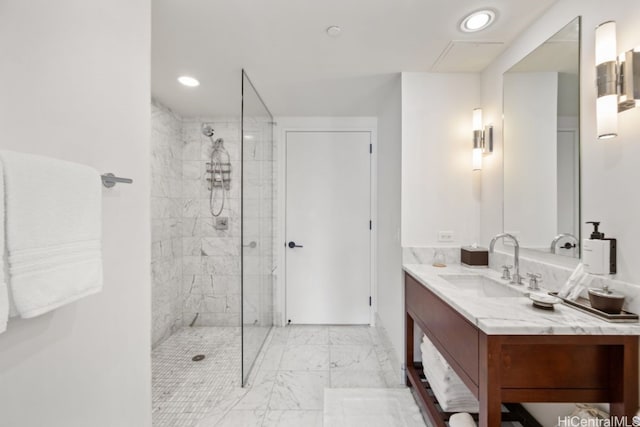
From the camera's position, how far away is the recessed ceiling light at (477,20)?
1462 mm

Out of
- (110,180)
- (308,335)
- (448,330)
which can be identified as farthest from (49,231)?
(308,335)

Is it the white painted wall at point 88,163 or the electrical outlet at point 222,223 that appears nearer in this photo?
the white painted wall at point 88,163

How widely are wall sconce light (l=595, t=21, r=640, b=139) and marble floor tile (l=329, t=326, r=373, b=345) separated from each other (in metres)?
2.38

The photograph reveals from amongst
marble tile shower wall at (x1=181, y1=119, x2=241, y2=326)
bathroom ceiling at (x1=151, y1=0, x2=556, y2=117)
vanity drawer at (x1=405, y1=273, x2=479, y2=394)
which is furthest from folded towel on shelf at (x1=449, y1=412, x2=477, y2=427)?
marble tile shower wall at (x1=181, y1=119, x2=241, y2=326)

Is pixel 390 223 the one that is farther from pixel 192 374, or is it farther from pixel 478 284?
pixel 192 374

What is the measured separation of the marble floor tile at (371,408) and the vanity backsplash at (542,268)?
94 cm

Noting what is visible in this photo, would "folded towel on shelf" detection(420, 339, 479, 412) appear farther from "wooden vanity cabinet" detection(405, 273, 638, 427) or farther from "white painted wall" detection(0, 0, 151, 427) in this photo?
"white painted wall" detection(0, 0, 151, 427)

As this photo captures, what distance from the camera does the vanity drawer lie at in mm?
1094

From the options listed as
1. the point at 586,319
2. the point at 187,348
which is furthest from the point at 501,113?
the point at 187,348

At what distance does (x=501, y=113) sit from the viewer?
182 cm

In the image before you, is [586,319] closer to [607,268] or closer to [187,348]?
[607,268]

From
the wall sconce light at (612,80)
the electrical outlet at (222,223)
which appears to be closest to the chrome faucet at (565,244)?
the wall sconce light at (612,80)

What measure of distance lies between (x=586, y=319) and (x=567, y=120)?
3.12 ft

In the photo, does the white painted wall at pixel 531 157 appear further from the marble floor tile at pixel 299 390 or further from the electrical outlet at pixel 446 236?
the marble floor tile at pixel 299 390
